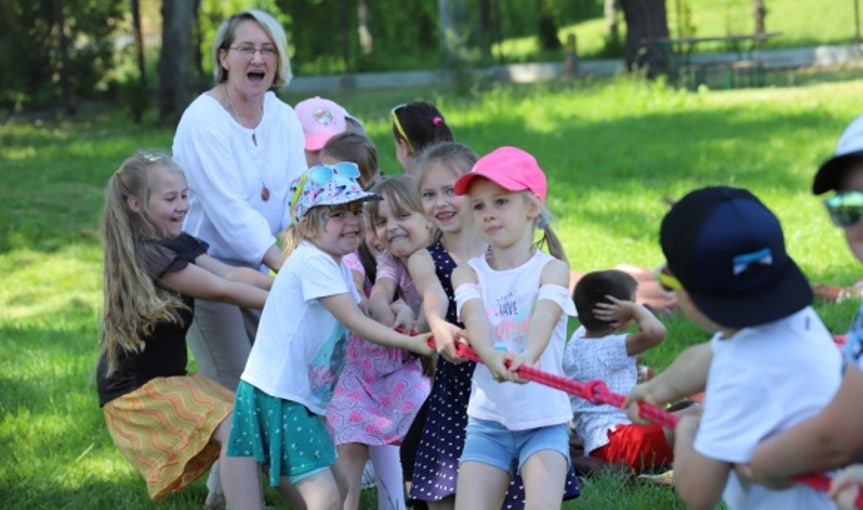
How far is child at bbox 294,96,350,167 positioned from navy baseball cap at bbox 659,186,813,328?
3642 millimetres

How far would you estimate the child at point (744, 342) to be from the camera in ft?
7.92

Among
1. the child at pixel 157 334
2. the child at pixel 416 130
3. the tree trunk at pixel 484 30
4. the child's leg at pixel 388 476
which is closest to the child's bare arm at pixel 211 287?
the child at pixel 157 334

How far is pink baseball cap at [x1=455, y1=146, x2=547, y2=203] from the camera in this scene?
3674 millimetres

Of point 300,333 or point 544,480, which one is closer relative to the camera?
point 544,480

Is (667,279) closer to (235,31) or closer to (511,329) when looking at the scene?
(511,329)

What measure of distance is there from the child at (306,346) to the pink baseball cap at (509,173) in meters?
0.54

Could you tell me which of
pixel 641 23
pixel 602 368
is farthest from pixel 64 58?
pixel 602 368

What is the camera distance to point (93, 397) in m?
6.60

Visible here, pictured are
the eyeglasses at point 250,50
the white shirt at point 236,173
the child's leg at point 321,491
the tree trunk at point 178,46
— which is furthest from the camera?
the tree trunk at point 178,46

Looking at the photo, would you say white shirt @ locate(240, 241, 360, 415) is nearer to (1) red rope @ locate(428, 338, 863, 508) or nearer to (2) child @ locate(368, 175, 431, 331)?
(2) child @ locate(368, 175, 431, 331)

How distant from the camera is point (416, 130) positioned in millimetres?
5246

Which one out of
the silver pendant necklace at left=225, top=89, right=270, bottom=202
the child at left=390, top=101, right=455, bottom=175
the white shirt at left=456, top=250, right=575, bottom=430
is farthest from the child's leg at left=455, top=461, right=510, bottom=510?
the silver pendant necklace at left=225, top=89, right=270, bottom=202

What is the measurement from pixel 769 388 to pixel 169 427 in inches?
106

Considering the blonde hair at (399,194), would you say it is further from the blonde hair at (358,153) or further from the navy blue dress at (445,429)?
the blonde hair at (358,153)
